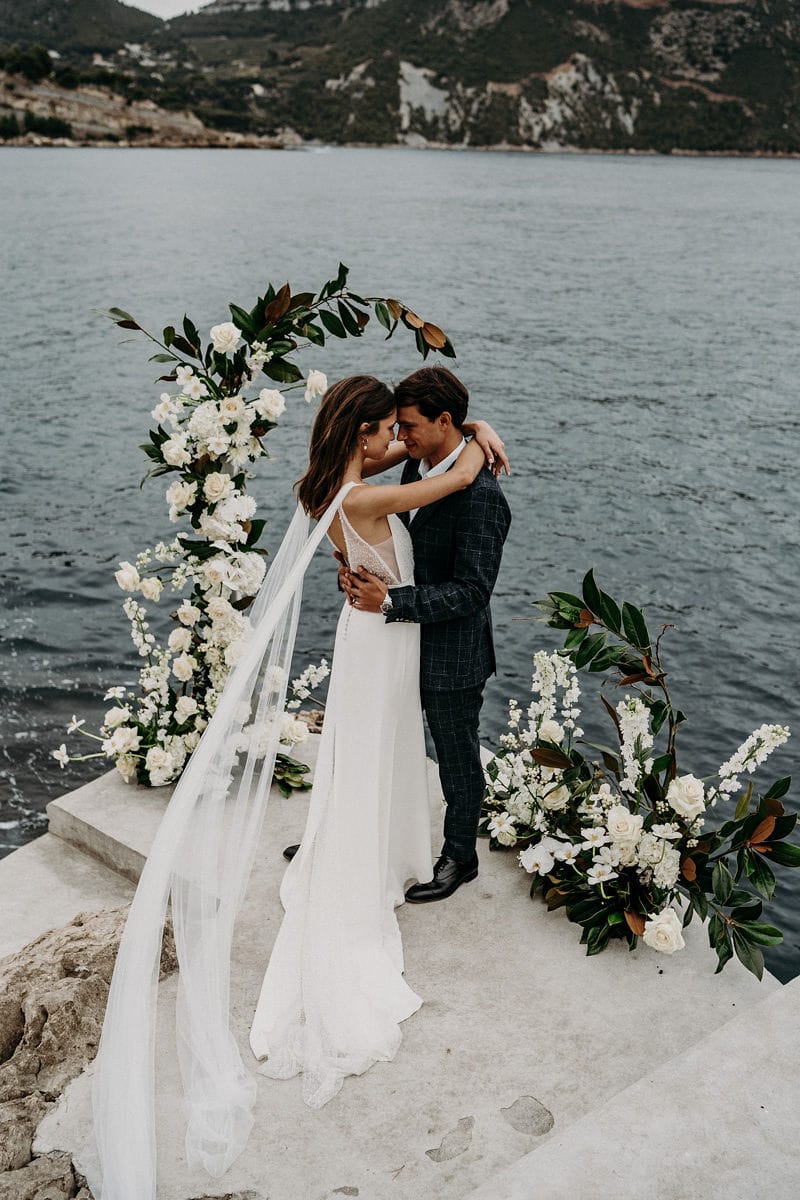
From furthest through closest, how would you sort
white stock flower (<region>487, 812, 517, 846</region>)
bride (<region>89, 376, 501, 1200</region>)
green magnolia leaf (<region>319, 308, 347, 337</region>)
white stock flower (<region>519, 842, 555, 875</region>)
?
green magnolia leaf (<region>319, 308, 347, 337</region>)
white stock flower (<region>487, 812, 517, 846</region>)
white stock flower (<region>519, 842, 555, 875</region>)
bride (<region>89, 376, 501, 1200</region>)

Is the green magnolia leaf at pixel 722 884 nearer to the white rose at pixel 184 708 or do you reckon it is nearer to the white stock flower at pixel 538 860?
the white stock flower at pixel 538 860

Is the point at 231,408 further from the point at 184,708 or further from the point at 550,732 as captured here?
the point at 550,732

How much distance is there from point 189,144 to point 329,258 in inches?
3697

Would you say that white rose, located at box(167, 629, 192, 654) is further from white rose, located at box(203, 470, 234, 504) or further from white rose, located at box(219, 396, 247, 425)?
white rose, located at box(219, 396, 247, 425)

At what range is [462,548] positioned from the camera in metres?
4.54

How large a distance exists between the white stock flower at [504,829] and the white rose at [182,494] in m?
2.32

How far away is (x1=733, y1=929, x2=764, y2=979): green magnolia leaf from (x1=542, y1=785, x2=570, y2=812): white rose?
1017 mm

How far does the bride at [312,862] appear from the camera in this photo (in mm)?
3869

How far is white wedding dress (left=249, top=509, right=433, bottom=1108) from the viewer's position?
4.28 metres

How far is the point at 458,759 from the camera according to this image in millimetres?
4918

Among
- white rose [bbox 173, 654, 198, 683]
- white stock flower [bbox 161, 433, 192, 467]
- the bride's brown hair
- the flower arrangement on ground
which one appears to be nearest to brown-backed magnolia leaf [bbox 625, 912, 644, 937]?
the flower arrangement on ground

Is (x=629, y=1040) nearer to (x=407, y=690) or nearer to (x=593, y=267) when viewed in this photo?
(x=407, y=690)

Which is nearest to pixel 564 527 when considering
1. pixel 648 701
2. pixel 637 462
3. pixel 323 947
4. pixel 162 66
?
pixel 637 462

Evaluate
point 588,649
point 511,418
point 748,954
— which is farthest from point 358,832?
point 511,418
